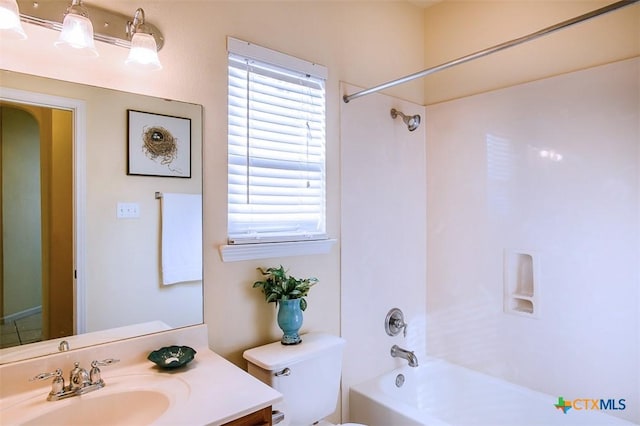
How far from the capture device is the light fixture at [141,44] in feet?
4.55

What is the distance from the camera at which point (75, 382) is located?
1.23 metres

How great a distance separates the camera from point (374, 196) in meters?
2.37

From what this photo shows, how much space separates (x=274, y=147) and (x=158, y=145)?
570mm

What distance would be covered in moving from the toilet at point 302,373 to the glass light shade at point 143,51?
1.25 m

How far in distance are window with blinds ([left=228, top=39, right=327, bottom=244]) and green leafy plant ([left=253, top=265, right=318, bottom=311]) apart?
177 mm

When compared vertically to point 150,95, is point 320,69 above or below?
above

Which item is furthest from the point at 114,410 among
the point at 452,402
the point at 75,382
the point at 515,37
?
the point at 515,37

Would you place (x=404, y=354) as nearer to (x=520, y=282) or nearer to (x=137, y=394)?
(x=520, y=282)

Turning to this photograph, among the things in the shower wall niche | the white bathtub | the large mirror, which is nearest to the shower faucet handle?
the white bathtub

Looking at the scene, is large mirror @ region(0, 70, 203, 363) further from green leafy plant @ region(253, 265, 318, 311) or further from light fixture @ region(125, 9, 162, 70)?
green leafy plant @ region(253, 265, 318, 311)

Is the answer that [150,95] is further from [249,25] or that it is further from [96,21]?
[249,25]

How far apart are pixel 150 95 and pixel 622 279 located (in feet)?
7.64

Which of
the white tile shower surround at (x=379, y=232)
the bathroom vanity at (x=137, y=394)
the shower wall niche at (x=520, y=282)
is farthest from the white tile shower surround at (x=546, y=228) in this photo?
the bathroom vanity at (x=137, y=394)

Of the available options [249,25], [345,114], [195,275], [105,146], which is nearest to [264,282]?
[195,275]
